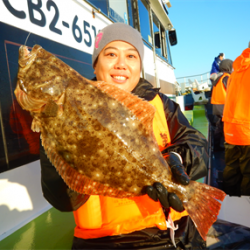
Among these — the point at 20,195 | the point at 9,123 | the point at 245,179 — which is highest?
the point at 9,123

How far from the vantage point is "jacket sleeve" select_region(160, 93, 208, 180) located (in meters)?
1.75

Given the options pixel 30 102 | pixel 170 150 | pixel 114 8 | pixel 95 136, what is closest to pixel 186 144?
pixel 170 150

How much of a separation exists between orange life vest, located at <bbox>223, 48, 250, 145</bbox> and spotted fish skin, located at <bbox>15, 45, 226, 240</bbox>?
2.95m

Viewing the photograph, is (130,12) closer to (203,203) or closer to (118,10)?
(118,10)

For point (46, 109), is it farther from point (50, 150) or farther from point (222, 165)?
point (222, 165)

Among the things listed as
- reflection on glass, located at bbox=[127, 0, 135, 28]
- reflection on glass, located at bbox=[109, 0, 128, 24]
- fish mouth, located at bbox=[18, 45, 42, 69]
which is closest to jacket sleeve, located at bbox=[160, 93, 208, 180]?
fish mouth, located at bbox=[18, 45, 42, 69]

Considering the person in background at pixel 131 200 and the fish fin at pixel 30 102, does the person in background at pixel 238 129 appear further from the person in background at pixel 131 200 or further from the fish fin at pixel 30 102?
the fish fin at pixel 30 102

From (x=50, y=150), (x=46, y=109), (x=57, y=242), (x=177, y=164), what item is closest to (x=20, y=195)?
(x=57, y=242)

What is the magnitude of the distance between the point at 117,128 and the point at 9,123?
1302 mm

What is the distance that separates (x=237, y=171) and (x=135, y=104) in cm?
391

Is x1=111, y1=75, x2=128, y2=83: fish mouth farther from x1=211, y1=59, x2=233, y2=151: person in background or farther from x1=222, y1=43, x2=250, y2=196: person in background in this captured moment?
x1=211, y1=59, x2=233, y2=151: person in background

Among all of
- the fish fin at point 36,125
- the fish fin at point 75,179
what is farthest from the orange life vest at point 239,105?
the fish fin at point 36,125

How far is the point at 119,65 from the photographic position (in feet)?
6.11

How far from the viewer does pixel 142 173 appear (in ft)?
4.56
